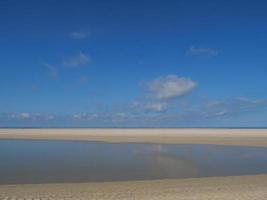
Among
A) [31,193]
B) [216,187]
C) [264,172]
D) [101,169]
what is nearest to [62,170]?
[101,169]

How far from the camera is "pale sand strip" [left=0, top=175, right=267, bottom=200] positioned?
12195mm

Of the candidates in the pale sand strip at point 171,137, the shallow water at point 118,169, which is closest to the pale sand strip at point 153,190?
the shallow water at point 118,169

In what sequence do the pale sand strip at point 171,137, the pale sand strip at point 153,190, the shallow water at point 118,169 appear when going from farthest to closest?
the pale sand strip at point 171,137
the shallow water at point 118,169
the pale sand strip at point 153,190

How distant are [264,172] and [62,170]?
393 inches

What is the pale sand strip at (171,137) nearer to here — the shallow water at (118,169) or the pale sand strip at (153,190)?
the shallow water at (118,169)

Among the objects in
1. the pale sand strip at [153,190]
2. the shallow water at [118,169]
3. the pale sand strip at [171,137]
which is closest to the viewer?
the pale sand strip at [153,190]

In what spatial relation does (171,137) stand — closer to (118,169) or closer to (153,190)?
(118,169)

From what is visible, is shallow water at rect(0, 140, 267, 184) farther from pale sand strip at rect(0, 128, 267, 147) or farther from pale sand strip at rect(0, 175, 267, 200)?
pale sand strip at rect(0, 128, 267, 147)

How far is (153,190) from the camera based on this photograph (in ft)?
44.1

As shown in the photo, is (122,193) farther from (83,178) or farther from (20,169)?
(20,169)

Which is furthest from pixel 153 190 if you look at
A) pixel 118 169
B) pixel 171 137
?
pixel 171 137

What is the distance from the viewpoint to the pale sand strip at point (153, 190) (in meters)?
12.2

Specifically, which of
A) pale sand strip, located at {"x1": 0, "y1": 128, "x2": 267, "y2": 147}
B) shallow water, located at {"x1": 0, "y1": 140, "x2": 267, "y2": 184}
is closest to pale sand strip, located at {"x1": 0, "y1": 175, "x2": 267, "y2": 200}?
shallow water, located at {"x1": 0, "y1": 140, "x2": 267, "y2": 184}

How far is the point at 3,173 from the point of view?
1762 cm
